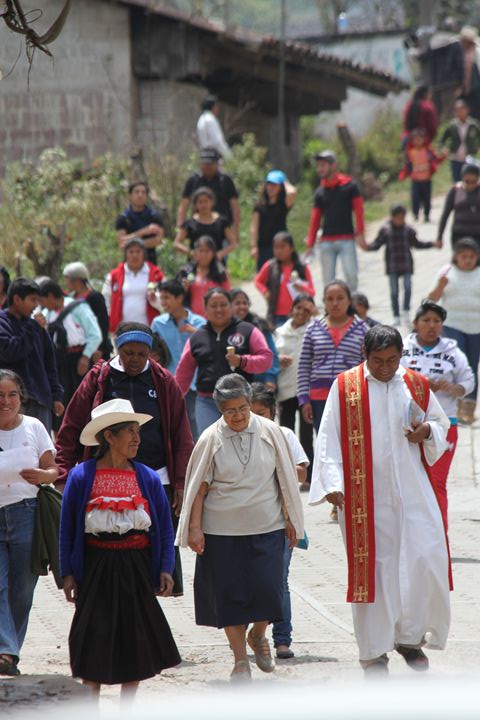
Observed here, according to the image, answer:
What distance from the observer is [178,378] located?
392 inches

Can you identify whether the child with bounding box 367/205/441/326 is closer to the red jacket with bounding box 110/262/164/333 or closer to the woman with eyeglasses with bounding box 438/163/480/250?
the woman with eyeglasses with bounding box 438/163/480/250

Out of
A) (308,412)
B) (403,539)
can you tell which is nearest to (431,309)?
(308,412)

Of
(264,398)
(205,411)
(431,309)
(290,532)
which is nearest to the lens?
(290,532)

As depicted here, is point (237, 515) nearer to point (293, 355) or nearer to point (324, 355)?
point (324, 355)

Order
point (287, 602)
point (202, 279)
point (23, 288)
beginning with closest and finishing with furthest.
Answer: point (287, 602) → point (23, 288) → point (202, 279)

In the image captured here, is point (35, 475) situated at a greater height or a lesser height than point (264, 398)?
lesser

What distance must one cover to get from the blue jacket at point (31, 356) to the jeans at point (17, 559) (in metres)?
2.46

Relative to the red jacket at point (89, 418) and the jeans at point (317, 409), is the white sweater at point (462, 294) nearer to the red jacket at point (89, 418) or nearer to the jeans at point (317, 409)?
the jeans at point (317, 409)

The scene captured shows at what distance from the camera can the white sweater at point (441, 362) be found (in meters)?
9.02

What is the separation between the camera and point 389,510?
22.7 feet

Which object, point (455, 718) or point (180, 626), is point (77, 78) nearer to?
point (180, 626)

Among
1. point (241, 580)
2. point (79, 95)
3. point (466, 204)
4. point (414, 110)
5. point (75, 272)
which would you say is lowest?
point (241, 580)

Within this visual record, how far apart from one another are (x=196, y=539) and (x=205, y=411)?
3288 millimetres

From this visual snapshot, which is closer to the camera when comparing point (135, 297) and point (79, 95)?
point (135, 297)
